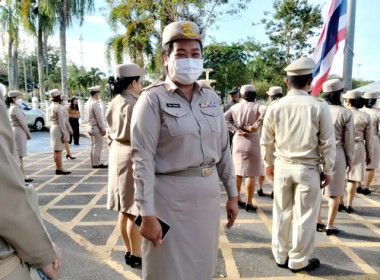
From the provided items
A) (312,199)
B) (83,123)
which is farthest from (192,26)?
(83,123)

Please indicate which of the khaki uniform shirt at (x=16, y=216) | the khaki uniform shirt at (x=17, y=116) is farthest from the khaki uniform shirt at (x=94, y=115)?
the khaki uniform shirt at (x=16, y=216)

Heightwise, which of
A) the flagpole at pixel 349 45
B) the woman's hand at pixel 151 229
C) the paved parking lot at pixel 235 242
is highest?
the flagpole at pixel 349 45

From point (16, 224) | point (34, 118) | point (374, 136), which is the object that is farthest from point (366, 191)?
point (34, 118)

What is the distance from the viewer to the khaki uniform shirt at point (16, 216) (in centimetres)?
105

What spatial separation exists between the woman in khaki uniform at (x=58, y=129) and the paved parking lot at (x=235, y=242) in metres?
1.29

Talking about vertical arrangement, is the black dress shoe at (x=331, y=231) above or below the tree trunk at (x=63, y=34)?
below

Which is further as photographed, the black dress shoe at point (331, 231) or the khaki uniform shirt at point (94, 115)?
the khaki uniform shirt at point (94, 115)

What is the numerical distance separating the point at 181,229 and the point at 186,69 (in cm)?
99

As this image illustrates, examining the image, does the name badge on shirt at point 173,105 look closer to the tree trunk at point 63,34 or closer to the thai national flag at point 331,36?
the thai national flag at point 331,36

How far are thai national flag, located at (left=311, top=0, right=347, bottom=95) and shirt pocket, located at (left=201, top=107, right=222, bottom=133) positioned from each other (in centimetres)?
359

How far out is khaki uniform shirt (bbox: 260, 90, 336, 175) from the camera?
268cm

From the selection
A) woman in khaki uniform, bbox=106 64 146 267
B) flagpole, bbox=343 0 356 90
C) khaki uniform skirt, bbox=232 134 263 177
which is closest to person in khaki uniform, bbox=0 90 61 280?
woman in khaki uniform, bbox=106 64 146 267

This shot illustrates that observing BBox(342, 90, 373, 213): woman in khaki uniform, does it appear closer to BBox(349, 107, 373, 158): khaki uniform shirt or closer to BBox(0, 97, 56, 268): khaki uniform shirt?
BBox(349, 107, 373, 158): khaki uniform shirt

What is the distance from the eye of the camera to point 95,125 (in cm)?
707
